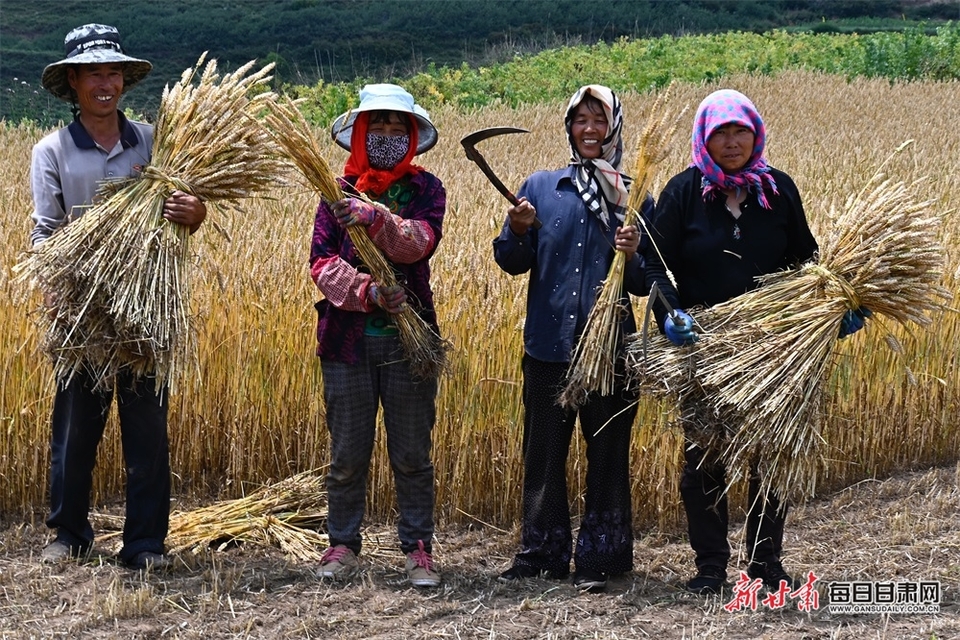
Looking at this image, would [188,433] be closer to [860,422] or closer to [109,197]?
[109,197]

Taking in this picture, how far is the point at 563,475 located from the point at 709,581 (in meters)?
0.55

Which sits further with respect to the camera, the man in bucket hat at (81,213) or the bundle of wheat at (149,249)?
the man in bucket hat at (81,213)

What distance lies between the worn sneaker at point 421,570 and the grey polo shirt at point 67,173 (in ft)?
4.75

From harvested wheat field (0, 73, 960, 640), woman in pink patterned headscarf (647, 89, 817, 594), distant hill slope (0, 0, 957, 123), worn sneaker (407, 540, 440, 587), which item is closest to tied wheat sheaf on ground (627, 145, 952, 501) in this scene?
woman in pink patterned headscarf (647, 89, 817, 594)

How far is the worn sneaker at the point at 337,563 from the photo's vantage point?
3.59m

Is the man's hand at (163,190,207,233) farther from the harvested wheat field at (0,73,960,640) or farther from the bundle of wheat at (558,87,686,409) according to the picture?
the bundle of wheat at (558,87,686,409)

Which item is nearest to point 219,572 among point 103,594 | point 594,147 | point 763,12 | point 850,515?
point 103,594

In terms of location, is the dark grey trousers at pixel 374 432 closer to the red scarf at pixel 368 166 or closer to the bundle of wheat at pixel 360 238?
the bundle of wheat at pixel 360 238

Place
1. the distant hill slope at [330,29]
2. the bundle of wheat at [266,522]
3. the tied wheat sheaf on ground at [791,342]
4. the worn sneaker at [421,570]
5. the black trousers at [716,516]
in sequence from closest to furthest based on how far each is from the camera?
the tied wheat sheaf on ground at [791,342] < the black trousers at [716,516] < the worn sneaker at [421,570] < the bundle of wheat at [266,522] < the distant hill slope at [330,29]

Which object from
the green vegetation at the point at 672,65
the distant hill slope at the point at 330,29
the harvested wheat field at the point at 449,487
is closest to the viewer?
the harvested wheat field at the point at 449,487

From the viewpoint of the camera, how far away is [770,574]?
11.6 feet

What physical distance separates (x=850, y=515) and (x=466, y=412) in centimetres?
155

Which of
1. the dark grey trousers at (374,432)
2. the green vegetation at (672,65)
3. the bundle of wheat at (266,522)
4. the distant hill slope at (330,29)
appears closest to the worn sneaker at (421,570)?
the dark grey trousers at (374,432)

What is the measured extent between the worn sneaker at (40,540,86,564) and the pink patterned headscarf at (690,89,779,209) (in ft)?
7.50
